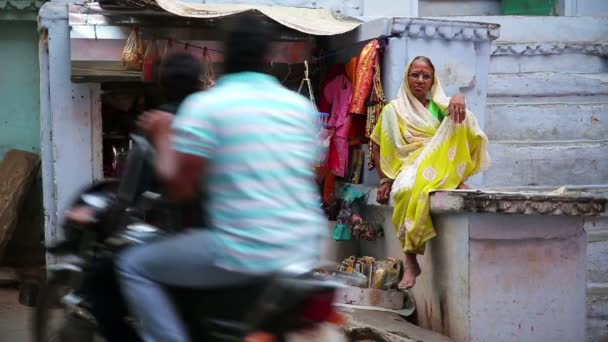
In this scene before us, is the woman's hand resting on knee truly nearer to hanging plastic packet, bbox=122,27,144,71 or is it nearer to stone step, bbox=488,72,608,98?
stone step, bbox=488,72,608,98

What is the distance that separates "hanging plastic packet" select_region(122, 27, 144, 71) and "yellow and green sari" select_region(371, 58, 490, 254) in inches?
88.1

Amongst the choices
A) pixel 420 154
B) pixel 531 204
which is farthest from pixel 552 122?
pixel 531 204

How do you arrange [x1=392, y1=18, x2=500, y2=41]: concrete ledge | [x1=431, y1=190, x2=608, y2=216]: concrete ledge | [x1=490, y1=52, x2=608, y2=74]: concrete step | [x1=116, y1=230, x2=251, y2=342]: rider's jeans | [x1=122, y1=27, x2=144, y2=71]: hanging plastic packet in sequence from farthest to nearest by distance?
[x1=490, y1=52, x2=608, y2=74]: concrete step
[x1=122, y1=27, x2=144, y2=71]: hanging plastic packet
[x1=392, y1=18, x2=500, y2=41]: concrete ledge
[x1=431, y1=190, x2=608, y2=216]: concrete ledge
[x1=116, y1=230, x2=251, y2=342]: rider's jeans

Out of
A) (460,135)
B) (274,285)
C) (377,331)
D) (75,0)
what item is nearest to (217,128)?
(274,285)

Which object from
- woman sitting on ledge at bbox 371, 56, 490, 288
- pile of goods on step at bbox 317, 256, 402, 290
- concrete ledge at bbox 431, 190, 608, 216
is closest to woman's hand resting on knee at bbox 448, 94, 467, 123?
woman sitting on ledge at bbox 371, 56, 490, 288

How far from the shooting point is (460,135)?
21.0 feet

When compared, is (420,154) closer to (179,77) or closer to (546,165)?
(546,165)

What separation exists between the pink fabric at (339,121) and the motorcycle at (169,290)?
4.03m

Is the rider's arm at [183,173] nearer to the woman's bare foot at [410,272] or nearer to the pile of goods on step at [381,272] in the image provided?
the woman's bare foot at [410,272]

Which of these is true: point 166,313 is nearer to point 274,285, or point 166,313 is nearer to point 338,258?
point 274,285

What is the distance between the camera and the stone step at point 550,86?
8.73m

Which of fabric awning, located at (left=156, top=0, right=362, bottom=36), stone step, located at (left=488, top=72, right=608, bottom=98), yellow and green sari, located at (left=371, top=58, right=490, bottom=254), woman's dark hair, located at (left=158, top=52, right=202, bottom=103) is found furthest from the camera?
stone step, located at (left=488, top=72, right=608, bottom=98)

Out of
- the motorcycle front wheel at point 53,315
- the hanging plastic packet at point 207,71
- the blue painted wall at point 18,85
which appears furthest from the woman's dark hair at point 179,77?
the blue painted wall at point 18,85

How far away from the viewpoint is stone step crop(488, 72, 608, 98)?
344 inches
